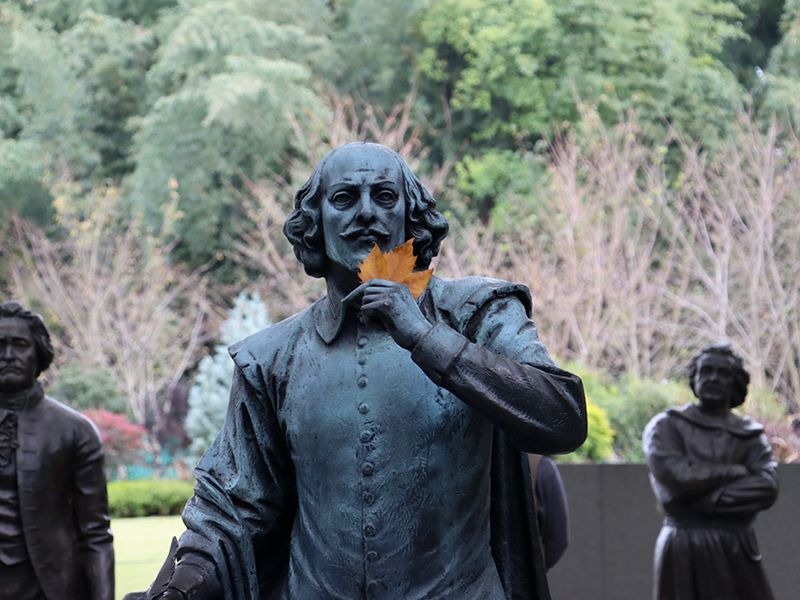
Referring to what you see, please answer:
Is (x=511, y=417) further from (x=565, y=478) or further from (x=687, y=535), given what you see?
(x=565, y=478)

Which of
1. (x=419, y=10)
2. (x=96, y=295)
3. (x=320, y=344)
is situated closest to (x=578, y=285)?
(x=96, y=295)

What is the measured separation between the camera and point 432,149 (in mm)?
37688

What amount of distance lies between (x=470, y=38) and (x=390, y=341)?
33.5 meters

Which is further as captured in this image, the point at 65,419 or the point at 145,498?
the point at 145,498

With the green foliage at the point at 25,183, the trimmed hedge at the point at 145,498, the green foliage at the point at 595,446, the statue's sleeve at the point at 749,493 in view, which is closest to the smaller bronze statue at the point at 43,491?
the statue's sleeve at the point at 749,493

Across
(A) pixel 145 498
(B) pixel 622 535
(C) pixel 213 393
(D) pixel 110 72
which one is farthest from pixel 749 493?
(D) pixel 110 72

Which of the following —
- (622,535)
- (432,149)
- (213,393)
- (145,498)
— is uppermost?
(432,149)

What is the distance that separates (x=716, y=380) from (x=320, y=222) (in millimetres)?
8355

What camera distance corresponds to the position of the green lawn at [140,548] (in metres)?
15.0

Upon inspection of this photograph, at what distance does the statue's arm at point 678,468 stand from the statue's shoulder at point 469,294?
8.06 m

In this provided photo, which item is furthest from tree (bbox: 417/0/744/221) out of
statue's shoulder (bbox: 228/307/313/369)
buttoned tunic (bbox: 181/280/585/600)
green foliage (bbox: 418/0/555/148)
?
buttoned tunic (bbox: 181/280/585/600)

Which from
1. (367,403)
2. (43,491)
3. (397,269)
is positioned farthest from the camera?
(43,491)

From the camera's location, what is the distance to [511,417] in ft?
10.9

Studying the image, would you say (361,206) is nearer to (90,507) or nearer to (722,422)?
(90,507)
